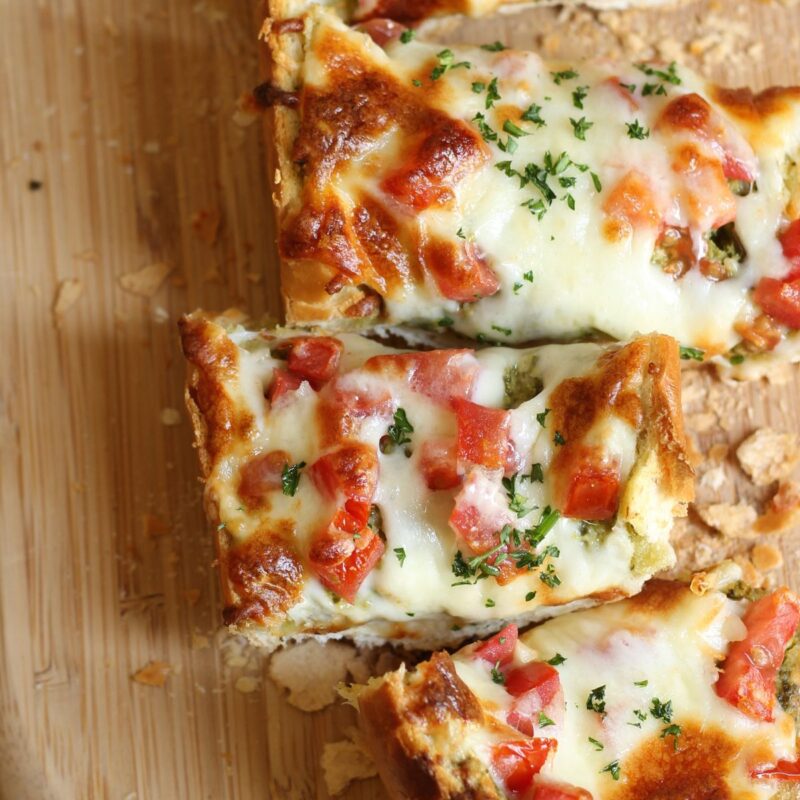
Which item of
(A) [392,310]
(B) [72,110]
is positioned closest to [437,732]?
(A) [392,310]

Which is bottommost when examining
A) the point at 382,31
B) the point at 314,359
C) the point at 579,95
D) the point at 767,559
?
the point at 767,559

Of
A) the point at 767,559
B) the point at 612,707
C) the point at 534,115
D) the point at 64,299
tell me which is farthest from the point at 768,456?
the point at 64,299

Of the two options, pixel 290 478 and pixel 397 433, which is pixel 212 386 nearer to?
pixel 290 478

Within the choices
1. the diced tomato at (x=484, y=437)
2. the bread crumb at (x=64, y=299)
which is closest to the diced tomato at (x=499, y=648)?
the diced tomato at (x=484, y=437)

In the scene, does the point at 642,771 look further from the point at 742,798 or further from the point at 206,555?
the point at 206,555

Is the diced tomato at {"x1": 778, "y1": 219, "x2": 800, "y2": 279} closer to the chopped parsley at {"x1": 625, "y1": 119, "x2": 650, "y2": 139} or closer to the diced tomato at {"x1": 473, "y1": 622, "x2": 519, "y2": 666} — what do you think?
the chopped parsley at {"x1": 625, "y1": 119, "x2": 650, "y2": 139}

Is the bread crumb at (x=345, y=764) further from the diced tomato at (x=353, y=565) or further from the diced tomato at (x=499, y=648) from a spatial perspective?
the diced tomato at (x=353, y=565)
